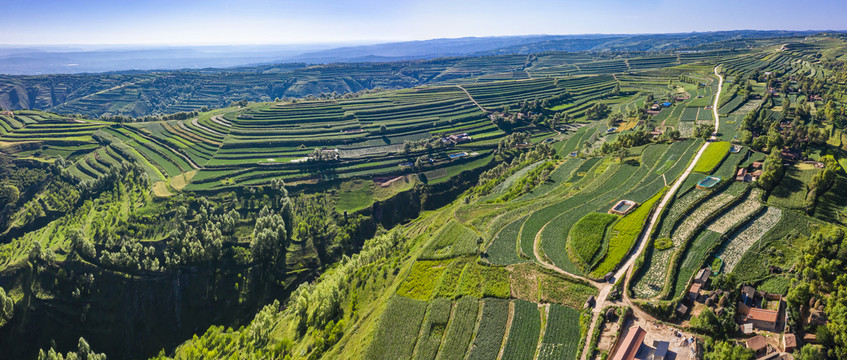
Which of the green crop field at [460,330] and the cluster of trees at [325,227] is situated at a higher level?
the green crop field at [460,330]

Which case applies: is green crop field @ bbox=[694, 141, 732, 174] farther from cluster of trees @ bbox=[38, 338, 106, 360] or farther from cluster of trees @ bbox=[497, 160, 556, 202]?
cluster of trees @ bbox=[38, 338, 106, 360]

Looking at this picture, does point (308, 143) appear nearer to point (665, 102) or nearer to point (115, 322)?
point (115, 322)

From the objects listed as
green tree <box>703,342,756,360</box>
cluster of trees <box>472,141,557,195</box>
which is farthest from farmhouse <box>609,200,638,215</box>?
cluster of trees <box>472,141,557,195</box>

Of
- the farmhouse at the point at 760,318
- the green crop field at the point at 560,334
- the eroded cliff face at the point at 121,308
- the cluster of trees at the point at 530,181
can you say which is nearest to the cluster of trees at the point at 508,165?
the cluster of trees at the point at 530,181

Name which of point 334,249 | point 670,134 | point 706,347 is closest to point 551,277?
point 706,347

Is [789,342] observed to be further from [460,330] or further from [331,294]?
[331,294]

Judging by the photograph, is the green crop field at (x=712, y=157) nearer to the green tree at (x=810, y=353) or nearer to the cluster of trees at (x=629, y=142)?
the cluster of trees at (x=629, y=142)
